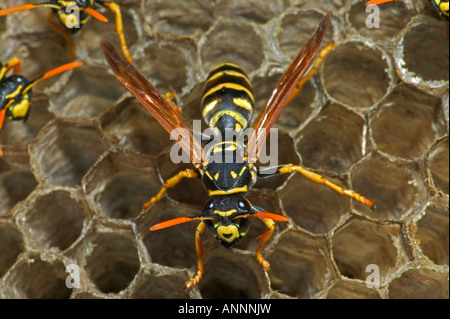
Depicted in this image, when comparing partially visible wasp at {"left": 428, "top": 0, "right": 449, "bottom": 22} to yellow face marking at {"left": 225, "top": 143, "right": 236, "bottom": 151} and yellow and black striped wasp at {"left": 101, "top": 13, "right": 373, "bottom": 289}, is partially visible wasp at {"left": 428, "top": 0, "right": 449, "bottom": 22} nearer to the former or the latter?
yellow and black striped wasp at {"left": 101, "top": 13, "right": 373, "bottom": 289}

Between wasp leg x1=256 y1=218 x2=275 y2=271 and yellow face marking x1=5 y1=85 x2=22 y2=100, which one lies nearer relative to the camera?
wasp leg x1=256 y1=218 x2=275 y2=271

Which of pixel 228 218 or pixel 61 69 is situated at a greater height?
pixel 61 69

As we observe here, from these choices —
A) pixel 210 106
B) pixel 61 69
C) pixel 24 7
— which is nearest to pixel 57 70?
pixel 61 69

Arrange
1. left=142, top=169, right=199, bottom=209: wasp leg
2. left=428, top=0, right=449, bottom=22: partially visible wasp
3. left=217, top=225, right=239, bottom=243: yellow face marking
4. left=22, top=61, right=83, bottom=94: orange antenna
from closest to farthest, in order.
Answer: left=217, top=225, right=239, bottom=243: yellow face marking → left=428, top=0, right=449, bottom=22: partially visible wasp → left=142, top=169, right=199, bottom=209: wasp leg → left=22, top=61, right=83, bottom=94: orange antenna

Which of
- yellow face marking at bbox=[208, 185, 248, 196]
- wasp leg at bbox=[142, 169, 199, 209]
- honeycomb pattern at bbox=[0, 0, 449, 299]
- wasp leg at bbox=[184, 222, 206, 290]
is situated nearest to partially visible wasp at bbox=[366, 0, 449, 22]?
honeycomb pattern at bbox=[0, 0, 449, 299]

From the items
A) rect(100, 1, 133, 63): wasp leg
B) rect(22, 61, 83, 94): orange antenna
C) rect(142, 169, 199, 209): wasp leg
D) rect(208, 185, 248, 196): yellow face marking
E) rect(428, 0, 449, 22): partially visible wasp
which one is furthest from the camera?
rect(100, 1, 133, 63): wasp leg

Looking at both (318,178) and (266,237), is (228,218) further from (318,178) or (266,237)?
(318,178)

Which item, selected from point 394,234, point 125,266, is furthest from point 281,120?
point 125,266
